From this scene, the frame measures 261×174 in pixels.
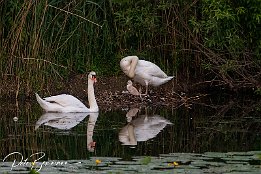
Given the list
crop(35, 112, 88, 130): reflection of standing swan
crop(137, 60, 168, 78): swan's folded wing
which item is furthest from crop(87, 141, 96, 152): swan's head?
crop(137, 60, 168, 78): swan's folded wing

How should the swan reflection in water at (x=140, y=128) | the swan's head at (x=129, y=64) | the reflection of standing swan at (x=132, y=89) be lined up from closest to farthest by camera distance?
the swan reflection in water at (x=140, y=128), the reflection of standing swan at (x=132, y=89), the swan's head at (x=129, y=64)

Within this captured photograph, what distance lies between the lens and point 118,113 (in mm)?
15117

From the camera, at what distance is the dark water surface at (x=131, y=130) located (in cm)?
1141

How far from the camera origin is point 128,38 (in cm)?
1838

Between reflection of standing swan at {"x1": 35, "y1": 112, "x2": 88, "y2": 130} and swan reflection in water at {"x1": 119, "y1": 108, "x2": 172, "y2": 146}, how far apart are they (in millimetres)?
826

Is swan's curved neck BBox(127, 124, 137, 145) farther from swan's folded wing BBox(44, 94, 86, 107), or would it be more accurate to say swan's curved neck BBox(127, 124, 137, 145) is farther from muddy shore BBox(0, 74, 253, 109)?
muddy shore BBox(0, 74, 253, 109)

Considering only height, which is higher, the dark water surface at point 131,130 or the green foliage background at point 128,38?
the green foliage background at point 128,38

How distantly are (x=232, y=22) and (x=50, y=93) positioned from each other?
12.4ft

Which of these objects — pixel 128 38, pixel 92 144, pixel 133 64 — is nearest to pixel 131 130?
pixel 92 144

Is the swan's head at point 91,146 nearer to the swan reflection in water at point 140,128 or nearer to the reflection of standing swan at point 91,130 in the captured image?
the reflection of standing swan at point 91,130

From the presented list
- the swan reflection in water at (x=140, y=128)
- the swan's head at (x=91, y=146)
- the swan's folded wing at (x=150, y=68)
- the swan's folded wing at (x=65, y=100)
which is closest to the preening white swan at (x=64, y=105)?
the swan's folded wing at (x=65, y=100)

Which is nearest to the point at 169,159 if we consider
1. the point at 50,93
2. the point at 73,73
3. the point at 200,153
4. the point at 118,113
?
the point at 200,153

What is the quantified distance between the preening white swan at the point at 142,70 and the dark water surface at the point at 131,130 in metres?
0.90

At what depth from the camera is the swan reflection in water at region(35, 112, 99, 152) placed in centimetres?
1340
